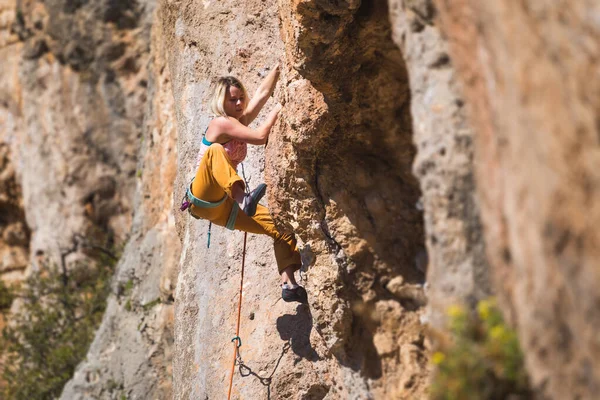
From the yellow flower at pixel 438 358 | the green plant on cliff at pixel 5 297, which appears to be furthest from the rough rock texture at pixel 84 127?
the yellow flower at pixel 438 358

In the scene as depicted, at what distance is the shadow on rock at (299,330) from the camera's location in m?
6.48

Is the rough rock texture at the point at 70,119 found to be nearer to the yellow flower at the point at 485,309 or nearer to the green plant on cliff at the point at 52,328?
the green plant on cliff at the point at 52,328

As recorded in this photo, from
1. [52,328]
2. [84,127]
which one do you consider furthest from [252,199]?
[84,127]

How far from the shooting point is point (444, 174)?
11.8 ft

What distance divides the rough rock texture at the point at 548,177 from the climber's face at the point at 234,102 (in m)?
3.29

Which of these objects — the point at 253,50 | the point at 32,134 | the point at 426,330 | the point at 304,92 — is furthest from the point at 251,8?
the point at 32,134

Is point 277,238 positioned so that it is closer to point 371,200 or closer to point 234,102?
point 234,102

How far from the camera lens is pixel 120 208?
14.4 metres

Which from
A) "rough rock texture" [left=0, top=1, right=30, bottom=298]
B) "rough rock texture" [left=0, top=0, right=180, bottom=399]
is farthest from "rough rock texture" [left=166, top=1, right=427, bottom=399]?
"rough rock texture" [left=0, top=1, right=30, bottom=298]

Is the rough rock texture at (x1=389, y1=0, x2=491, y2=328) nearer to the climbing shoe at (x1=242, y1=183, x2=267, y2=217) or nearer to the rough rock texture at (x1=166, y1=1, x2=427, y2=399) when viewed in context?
the rough rock texture at (x1=166, y1=1, x2=427, y2=399)

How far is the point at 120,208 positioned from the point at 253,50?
738cm

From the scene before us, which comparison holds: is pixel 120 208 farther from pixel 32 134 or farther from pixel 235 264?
pixel 235 264

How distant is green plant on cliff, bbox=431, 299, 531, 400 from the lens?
10.6 feet

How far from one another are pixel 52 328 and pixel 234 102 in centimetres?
778
